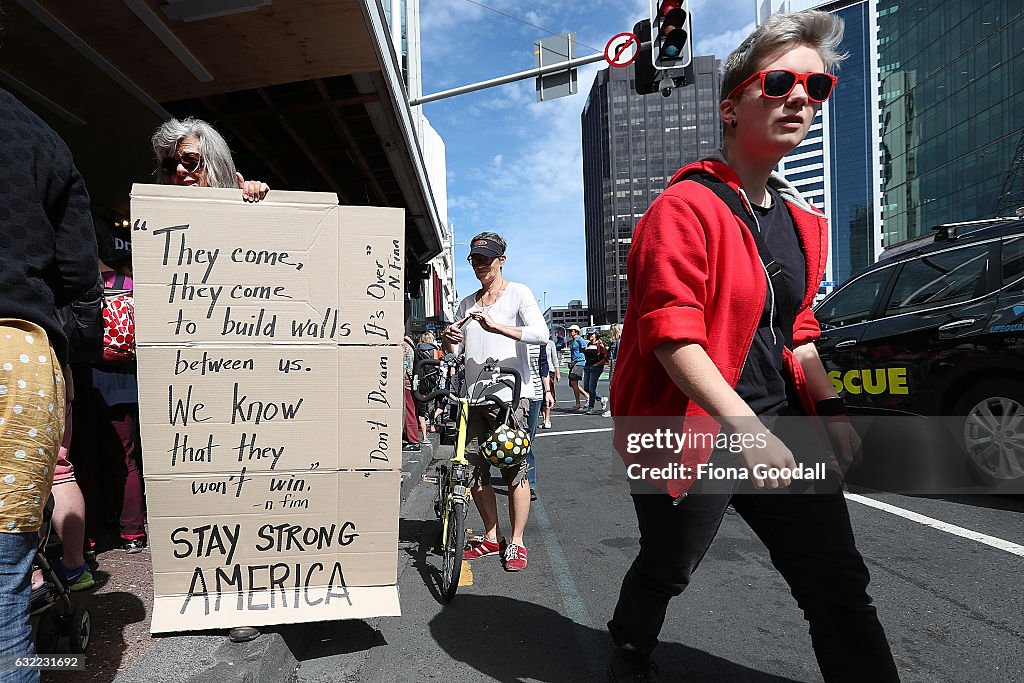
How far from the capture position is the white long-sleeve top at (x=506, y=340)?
347 centimetres

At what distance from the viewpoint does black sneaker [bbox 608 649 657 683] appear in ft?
6.23

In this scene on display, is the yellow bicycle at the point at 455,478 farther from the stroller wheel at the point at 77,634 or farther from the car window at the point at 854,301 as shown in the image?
the car window at the point at 854,301

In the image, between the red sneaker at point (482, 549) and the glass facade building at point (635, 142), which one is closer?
the red sneaker at point (482, 549)

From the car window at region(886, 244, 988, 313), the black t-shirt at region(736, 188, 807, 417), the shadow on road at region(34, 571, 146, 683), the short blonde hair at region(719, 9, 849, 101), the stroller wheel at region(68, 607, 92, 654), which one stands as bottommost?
the shadow on road at region(34, 571, 146, 683)

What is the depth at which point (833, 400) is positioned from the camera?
1740 mm

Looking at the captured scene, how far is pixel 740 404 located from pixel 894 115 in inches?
3453

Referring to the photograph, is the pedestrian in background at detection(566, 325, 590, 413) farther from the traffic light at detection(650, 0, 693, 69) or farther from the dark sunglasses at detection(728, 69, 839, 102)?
A: the dark sunglasses at detection(728, 69, 839, 102)

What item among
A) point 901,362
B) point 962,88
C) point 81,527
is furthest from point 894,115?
point 81,527

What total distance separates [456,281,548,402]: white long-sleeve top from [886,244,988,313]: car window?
348cm

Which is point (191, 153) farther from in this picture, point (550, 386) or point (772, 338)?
point (550, 386)

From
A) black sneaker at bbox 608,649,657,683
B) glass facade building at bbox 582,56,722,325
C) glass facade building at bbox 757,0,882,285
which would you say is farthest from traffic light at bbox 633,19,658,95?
glass facade building at bbox 582,56,722,325

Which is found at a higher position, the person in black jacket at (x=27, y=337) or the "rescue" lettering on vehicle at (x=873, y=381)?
the person in black jacket at (x=27, y=337)

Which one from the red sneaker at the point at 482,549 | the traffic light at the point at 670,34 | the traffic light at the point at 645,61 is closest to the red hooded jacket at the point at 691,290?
the red sneaker at the point at 482,549

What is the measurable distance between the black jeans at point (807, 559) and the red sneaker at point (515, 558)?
1770 mm
